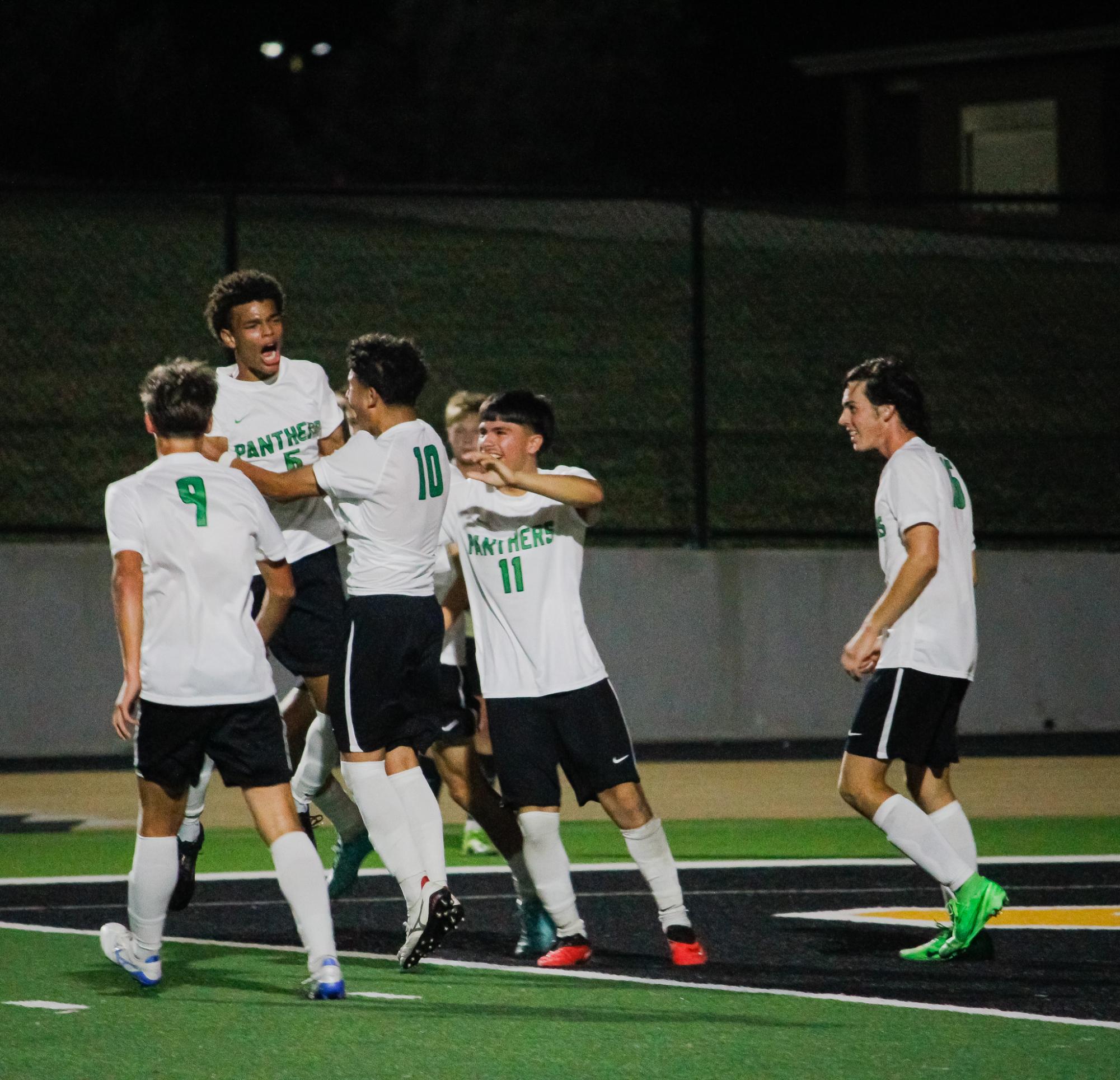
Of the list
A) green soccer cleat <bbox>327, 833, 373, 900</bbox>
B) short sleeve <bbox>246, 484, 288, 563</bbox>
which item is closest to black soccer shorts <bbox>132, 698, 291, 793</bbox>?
short sleeve <bbox>246, 484, 288, 563</bbox>

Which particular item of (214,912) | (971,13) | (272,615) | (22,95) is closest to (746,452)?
(214,912)

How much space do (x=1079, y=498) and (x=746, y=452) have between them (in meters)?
2.96

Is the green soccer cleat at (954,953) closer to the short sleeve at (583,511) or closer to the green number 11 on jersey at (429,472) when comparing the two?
the short sleeve at (583,511)

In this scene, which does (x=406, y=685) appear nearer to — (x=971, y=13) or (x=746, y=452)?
(x=746, y=452)

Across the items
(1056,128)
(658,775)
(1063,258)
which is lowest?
(658,775)

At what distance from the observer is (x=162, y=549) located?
6.26 meters

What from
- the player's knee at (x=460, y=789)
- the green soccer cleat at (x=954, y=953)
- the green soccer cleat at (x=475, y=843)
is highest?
the player's knee at (x=460, y=789)

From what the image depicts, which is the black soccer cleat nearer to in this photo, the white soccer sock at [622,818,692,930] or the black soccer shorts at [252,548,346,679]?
the black soccer shorts at [252,548,346,679]

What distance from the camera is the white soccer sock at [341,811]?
8148mm

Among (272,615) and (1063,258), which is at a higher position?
(1063,258)

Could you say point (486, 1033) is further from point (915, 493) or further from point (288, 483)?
point (915, 493)

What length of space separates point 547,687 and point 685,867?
2.50 m

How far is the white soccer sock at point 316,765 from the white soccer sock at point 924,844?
88.6 inches

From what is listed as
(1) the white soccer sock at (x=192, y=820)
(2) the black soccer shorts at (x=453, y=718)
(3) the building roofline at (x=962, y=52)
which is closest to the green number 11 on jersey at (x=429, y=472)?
(2) the black soccer shorts at (x=453, y=718)
